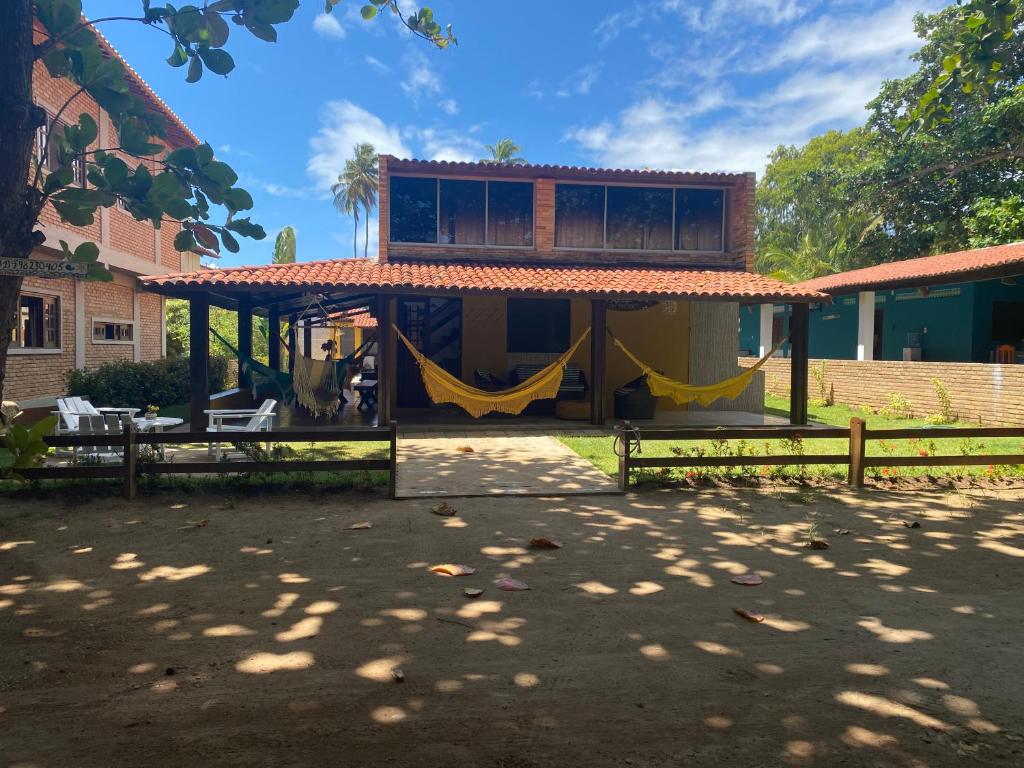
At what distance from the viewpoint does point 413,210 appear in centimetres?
1166

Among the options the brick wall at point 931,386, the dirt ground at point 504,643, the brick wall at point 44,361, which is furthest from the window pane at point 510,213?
the dirt ground at point 504,643

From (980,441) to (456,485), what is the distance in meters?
7.06

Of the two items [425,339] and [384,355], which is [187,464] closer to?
[384,355]

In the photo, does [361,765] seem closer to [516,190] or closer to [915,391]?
[516,190]

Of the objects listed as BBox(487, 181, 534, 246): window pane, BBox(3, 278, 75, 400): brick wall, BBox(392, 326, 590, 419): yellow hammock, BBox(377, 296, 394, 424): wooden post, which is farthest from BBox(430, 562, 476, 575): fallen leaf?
BBox(487, 181, 534, 246): window pane

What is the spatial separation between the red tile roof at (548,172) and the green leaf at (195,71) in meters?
9.46

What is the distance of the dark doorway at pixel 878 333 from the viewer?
16281 mm

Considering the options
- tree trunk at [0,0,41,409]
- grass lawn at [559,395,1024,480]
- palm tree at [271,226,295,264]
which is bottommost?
grass lawn at [559,395,1024,480]

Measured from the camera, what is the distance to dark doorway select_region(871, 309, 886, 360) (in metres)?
16.3

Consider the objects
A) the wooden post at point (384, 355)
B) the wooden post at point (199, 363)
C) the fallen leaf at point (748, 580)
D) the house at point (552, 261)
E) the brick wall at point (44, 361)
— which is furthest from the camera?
the house at point (552, 261)

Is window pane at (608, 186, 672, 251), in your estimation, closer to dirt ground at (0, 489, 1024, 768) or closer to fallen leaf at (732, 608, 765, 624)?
dirt ground at (0, 489, 1024, 768)

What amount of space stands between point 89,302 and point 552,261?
845cm

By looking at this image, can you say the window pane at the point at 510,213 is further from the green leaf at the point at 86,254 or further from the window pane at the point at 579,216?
the green leaf at the point at 86,254

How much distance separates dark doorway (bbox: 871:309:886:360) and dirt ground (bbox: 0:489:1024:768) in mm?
13287
